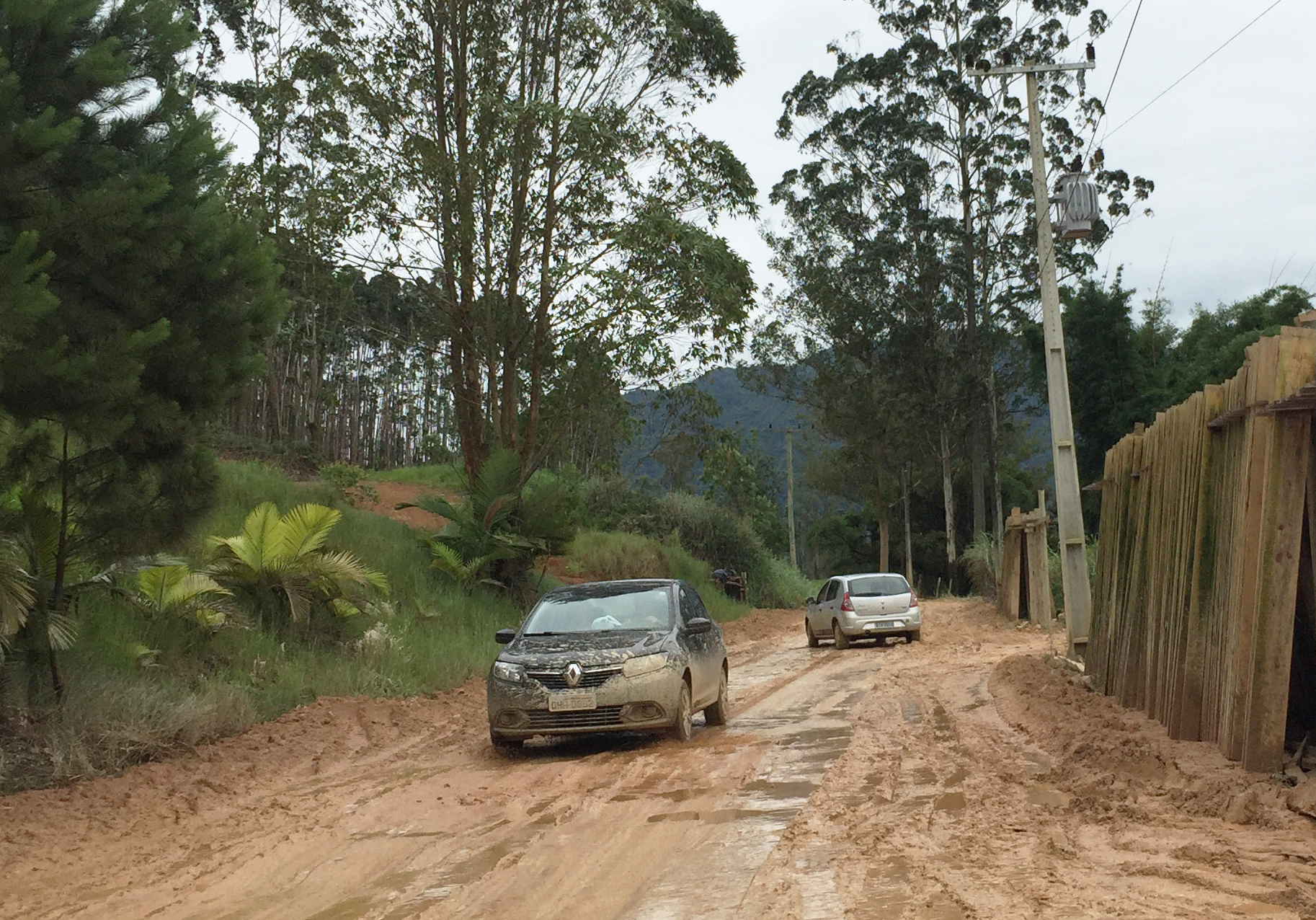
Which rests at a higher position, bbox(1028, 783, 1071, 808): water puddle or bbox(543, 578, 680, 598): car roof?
bbox(543, 578, 680, 598): car roof

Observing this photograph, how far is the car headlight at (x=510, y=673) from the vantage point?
10.8m

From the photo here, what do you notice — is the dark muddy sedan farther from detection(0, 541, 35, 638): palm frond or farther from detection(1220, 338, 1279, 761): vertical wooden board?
detection(1220, 338, 1279, 761): vertical wooden board

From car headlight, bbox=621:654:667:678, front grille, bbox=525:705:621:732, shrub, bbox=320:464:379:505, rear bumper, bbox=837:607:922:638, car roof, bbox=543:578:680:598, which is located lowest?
rear bumper, bbox=837:607:922:638

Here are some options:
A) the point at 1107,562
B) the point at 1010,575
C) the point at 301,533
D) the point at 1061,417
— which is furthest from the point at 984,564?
the point at 301,533

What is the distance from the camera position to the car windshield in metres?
12.0

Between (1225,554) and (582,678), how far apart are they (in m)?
5.37

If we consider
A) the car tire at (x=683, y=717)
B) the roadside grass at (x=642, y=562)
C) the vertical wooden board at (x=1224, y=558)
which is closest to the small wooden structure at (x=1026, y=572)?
the roadside grass at (x=642, y=562)

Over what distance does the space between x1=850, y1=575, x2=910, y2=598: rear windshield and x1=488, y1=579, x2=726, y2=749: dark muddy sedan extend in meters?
13.2

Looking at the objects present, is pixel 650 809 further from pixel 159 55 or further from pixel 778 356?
pixel 778 356

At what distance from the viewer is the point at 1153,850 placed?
20.1ft

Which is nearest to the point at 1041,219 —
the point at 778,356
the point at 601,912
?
the point at 601,912

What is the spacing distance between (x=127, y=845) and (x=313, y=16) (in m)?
18.1

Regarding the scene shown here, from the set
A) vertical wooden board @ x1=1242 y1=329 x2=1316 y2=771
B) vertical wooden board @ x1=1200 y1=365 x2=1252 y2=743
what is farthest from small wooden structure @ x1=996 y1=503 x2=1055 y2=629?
Answer: vertical wooden board @ x1=1242 y1=329 x2=1316 y2=771

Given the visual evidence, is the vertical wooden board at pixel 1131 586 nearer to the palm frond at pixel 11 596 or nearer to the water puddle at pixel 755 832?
the water puddle at pixel 755 832
